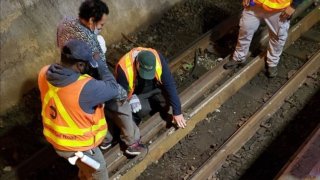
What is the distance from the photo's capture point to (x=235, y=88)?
21.5 feet

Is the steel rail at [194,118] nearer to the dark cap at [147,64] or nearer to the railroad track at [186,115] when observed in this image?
the railroad track at [186,115]

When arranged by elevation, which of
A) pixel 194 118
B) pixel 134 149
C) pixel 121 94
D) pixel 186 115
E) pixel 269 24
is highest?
pixel 121 94

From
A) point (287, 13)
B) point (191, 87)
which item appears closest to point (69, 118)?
point (191, 87)

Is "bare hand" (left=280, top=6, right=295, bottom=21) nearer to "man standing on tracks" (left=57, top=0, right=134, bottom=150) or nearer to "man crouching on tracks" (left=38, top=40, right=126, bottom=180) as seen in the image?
"man standing on tracks" (left=57, top=0, right=134, bottom=150)

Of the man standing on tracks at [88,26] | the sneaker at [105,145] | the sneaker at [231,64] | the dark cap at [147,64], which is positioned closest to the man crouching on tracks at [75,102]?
the man standing on tracks at [88,26]

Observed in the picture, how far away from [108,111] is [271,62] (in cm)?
315

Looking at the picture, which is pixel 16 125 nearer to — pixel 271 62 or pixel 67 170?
pixel 67 170

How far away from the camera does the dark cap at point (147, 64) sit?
4.53 m

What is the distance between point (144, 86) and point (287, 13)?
2484 mm

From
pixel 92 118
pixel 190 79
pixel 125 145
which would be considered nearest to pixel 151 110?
pixel 125 145

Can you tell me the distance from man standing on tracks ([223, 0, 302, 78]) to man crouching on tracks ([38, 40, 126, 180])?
300cm

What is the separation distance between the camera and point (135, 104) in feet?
17.6

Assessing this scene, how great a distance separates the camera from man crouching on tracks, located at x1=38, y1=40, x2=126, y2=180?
11.7ft

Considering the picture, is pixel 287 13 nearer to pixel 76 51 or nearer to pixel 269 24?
pixel 269 24
